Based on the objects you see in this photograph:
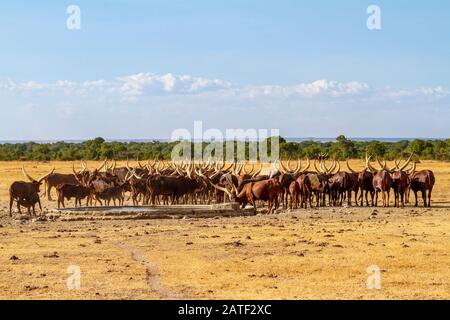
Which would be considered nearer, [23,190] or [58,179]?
[23,190]

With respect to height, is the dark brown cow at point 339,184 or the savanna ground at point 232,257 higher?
the dark brown cow at point 339,184

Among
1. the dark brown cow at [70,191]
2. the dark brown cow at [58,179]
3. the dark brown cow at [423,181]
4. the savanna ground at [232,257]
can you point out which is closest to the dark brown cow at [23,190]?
the savanna ground at [232,257]

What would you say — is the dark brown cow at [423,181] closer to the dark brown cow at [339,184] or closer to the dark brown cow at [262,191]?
the dark brown cow at [339,184]

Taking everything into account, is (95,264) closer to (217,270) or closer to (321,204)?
(217,270)

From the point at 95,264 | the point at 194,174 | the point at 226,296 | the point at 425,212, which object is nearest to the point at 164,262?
the point at 95,264

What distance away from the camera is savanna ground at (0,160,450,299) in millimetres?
12172

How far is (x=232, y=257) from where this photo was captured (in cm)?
1560

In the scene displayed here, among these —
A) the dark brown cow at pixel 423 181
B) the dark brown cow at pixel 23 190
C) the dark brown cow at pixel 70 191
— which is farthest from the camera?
the dark brown cow at pixel 423 181

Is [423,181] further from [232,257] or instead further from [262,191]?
[232,257]

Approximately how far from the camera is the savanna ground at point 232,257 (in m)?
12.2

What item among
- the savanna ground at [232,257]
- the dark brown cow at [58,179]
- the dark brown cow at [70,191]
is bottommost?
the savanna ground at [232,257]

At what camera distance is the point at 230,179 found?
27656 millimetres

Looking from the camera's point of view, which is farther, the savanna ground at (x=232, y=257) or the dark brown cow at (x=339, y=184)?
the dark brown cow at (x=339, y=184)

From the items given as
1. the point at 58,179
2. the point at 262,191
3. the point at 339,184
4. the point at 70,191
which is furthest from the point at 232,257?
the point at 58,179
